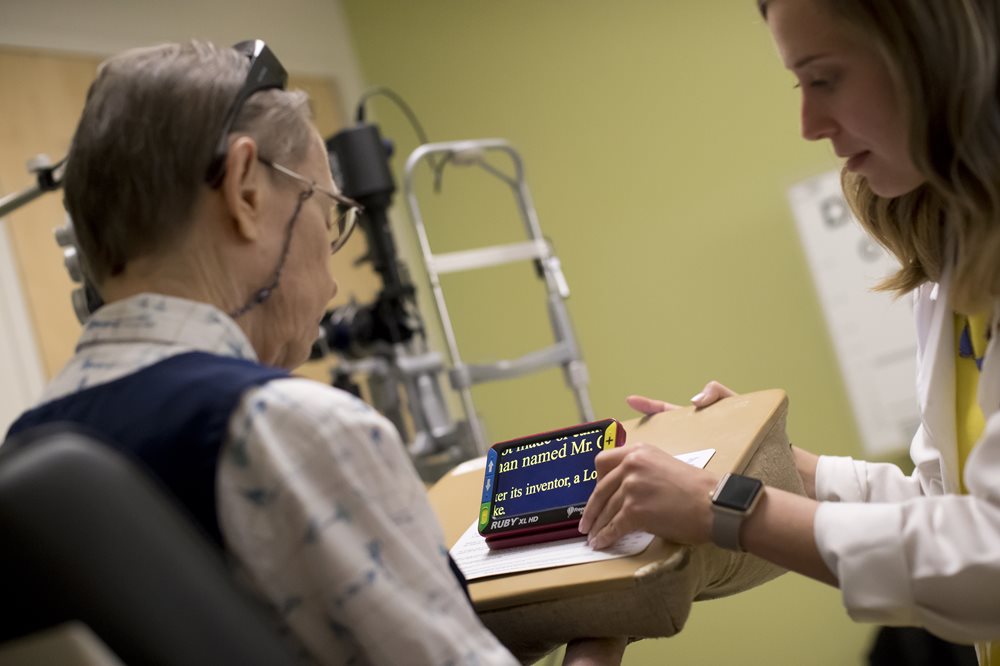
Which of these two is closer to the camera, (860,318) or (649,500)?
(649,500)

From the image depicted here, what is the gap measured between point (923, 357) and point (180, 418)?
2.68 ft

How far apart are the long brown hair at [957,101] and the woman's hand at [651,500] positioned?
0.32m

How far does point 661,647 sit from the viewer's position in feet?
4.64

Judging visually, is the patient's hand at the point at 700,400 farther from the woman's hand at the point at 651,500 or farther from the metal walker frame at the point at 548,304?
the metal walker frame at the point at 548,304

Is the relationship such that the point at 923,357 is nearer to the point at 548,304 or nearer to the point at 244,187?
the point at 244,187

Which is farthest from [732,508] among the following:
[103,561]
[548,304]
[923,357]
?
[548,304]

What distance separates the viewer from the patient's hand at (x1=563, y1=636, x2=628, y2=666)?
1010 millimetres

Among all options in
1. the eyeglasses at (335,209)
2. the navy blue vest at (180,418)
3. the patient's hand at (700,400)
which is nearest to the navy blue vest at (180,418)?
the navy blue vest at (180,418)

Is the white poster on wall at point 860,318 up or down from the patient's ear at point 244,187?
down

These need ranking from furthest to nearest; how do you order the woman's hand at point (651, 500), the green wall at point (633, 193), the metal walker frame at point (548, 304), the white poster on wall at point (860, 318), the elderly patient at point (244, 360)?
the green wall at point (633, 193) < the white poster on wall at point (860, 318) < the metal walker frame at point (548, 304) < the woman's hand at point (651, 500) < the elderly patient at point (244, 360)

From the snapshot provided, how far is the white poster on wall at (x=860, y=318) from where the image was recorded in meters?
2.98

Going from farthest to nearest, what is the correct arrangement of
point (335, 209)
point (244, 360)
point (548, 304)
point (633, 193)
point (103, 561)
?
point (633, 193)
point (548, 304)
point (335, 209)
point (244, 360)
point (103, 561)

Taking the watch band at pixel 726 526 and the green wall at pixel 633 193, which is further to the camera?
the green wall at pixel 633 193

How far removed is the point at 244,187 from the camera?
95 cm
